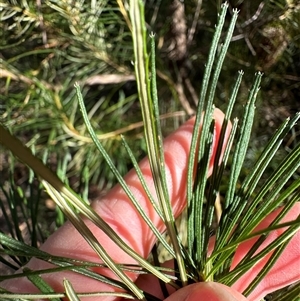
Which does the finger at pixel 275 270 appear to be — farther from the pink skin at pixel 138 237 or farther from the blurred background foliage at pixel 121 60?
the blurred background foliage at pixel 121 60

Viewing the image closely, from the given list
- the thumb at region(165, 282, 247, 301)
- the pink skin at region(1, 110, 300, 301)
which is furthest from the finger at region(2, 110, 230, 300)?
the thumb at region(165, 282, 247, 301)

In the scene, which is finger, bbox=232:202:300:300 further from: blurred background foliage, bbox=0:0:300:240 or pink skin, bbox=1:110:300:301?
blurred background foliage, bbox=0:0:300:240

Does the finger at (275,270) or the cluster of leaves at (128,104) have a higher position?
the cluster of leaves at (128,104)

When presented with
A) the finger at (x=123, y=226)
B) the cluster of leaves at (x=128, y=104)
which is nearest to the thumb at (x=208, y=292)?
the cluster of leaves at (x=128, y=104)

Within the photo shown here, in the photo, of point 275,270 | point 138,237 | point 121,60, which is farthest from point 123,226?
point 121,60

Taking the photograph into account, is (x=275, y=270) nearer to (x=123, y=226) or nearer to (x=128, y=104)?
(x=123, y=226)

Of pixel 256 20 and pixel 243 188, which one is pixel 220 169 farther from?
pixel 256 20

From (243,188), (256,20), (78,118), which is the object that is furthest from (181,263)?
(78,118)
